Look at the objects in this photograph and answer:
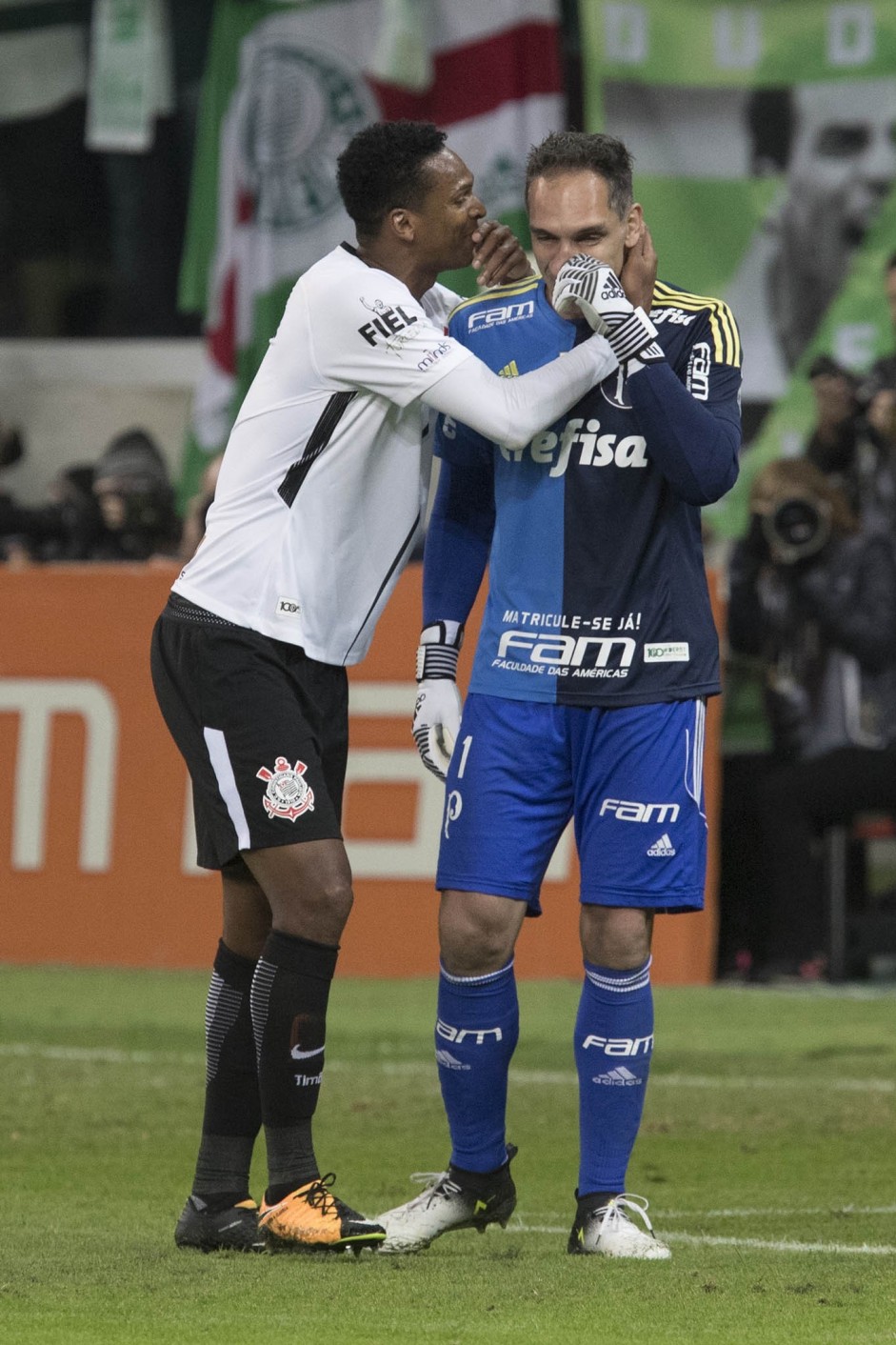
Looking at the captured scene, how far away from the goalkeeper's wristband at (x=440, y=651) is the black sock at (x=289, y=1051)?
0.73 metres

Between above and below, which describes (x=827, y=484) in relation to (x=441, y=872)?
→ above

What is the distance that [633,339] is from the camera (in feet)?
14.8

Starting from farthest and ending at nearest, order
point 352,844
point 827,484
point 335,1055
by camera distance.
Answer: point 827,484 → point 352,844 → point 335,1055

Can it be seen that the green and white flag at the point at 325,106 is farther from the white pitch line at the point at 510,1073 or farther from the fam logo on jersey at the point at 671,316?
the fam logo on jersey at the point at 671,316

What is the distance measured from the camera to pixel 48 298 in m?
14.1

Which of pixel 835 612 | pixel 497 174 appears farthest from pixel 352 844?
pixel 497 174

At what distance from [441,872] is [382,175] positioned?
4.81 feet

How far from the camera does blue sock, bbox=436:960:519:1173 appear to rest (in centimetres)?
470

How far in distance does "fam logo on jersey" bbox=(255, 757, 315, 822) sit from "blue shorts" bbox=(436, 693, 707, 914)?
14.9 inches

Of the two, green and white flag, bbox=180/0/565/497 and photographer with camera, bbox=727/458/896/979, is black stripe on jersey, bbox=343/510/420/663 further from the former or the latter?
A: green and white flag, bbox=180/0/565/497

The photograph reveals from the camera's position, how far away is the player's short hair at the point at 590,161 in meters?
4.62

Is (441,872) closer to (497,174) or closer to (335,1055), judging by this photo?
(335,1055)

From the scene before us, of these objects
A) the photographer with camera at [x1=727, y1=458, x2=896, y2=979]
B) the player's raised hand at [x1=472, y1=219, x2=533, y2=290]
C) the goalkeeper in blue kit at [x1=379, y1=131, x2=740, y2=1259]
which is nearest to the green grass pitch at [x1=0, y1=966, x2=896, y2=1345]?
the goalkeeper in blue kit at [x1=379, y1=131, x2=740, y2=1259]

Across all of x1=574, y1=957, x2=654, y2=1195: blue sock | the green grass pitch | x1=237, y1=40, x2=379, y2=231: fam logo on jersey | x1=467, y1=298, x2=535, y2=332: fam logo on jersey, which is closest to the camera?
the green grass pitch
